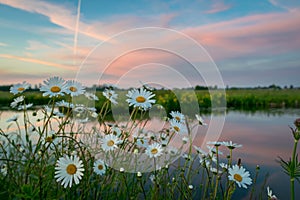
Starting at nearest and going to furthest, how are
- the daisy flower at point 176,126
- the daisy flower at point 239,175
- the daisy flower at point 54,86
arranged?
1. the daisy flower at point 54,86
2. the daisy flower at point 239,175
3. the daisy flower at point 176,126

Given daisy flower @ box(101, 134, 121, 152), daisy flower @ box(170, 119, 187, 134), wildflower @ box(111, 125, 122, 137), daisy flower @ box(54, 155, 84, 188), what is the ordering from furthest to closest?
wildflower @ box(111, 125, 122, 137)
daisy flower @ box(170, 119, 187, 134)
daisy flower @ box(101, 134, 121, 152)
daisy flower @ box(54, 155, 84, 188)

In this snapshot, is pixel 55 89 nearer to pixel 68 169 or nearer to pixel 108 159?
pixel 68 169

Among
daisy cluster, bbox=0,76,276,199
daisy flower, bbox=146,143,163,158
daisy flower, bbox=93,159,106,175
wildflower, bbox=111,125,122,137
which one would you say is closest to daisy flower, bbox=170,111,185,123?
daisy cluster, bbox=0,76,276,199

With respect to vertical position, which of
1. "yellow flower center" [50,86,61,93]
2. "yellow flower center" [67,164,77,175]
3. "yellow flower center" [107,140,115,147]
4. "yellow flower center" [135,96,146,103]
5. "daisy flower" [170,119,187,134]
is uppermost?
"yellow flower center" [50,86,61,93]

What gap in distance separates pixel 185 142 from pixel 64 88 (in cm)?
100

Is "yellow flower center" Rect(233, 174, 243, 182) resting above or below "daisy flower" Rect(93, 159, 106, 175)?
above

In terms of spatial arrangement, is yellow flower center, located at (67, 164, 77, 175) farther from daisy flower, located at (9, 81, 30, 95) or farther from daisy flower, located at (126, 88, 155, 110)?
daisy flower, located at (9, 81, 30, 95)

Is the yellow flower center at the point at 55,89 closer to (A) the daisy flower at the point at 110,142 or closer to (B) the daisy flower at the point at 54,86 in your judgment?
(B) the daisy flower at the point at 54,86

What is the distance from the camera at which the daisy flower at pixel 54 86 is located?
1485 millimetres

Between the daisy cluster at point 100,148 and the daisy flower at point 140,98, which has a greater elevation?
the daisy flower at point 140,98

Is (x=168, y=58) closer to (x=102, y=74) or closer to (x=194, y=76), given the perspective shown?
(x=194, y=76)

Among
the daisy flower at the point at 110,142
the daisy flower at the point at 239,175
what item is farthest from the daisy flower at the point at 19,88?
the daisy flower at the point at 239,175

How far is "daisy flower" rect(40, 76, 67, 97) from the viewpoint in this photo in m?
1.48

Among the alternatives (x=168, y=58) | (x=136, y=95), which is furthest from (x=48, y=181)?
(x=168, y=58)
